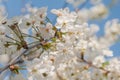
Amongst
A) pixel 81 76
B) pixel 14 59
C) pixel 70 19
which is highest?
pixel 70 19

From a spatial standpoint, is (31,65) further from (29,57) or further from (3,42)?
(3,42)

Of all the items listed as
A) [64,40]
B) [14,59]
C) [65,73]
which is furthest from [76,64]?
[14,59]

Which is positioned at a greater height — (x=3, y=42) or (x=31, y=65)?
(x=3, y=42)

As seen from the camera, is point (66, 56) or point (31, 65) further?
point (66, 56)

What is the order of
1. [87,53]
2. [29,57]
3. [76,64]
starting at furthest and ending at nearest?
[76,64], [87,53], [29,57]

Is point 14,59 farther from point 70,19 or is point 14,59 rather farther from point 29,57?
point 70,19

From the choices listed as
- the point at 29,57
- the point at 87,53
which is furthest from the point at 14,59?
the point at 87,53

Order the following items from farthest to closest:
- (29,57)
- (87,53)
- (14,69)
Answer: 1. (87,53)
2. (29,57)
3. (14,69)

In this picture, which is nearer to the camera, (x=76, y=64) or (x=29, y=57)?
(x=29, y=57)

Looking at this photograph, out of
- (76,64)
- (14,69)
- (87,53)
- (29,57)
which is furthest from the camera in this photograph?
(76,64)
